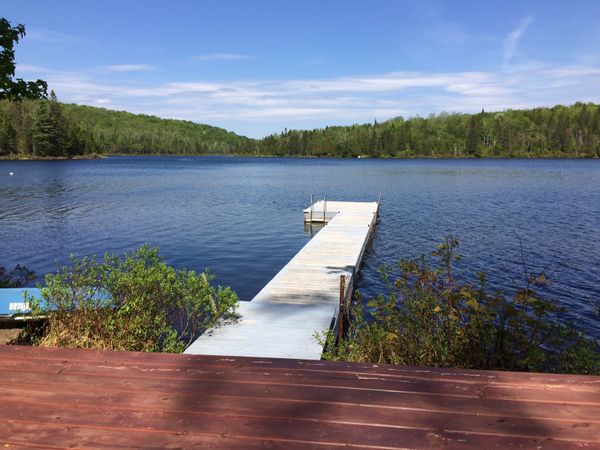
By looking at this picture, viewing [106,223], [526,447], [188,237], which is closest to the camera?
[526,447]

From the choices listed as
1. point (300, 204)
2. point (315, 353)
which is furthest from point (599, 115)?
point (315, 353)

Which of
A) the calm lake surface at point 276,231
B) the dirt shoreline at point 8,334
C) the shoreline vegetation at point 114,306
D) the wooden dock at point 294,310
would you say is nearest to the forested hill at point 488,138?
the calm lake surface at point 276,231

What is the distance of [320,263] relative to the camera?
1495 cm

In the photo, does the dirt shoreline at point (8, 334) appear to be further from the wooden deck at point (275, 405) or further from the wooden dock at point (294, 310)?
the wooden deck at point (275, 405)

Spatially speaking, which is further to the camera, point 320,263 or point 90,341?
point 320,263

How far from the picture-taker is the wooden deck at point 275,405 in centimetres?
275

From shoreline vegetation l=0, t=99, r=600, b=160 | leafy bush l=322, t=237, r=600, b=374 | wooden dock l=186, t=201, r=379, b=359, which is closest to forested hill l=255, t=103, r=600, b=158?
shoreline vegetation l=0, t=99, r=600, b=160

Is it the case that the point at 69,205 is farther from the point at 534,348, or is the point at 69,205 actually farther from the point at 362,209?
the point at 534,348

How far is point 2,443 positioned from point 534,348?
19.2 feet

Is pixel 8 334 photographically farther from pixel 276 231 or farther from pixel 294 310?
pixel 276 231

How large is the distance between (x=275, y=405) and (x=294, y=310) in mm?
7340

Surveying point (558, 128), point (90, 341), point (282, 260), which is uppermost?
point (558, 128)

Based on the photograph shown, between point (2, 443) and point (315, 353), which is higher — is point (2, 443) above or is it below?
above

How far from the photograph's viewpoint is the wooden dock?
826 cm
